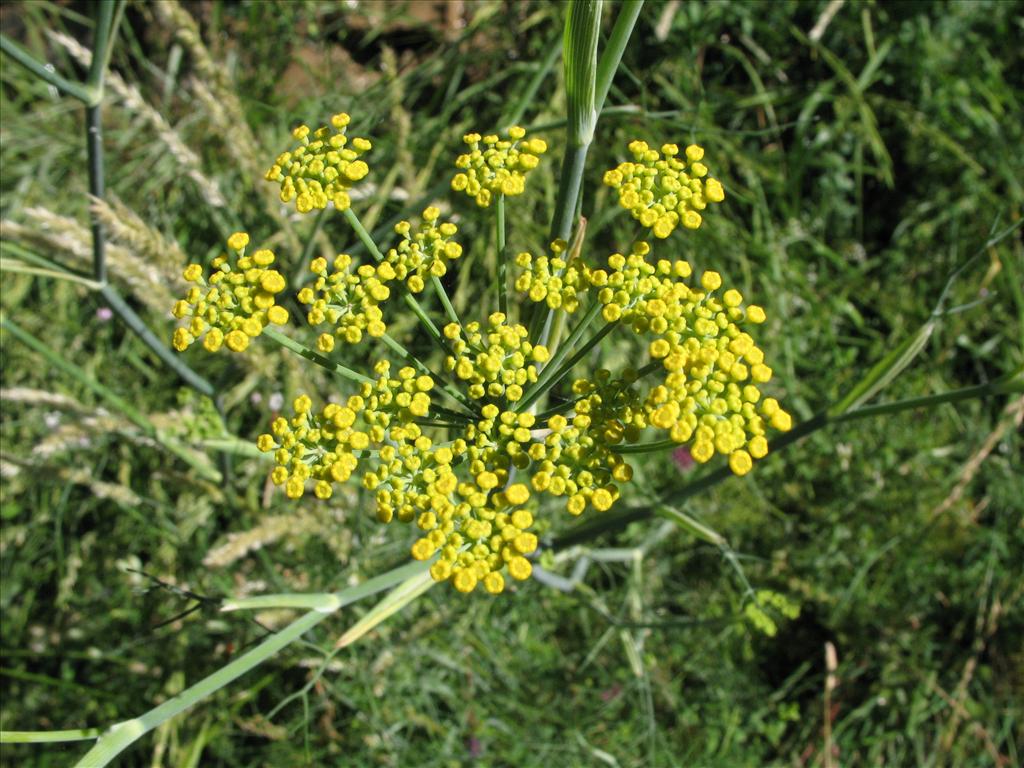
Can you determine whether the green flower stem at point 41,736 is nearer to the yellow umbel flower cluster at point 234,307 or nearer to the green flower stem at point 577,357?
the yellow umbel flower cluster at point 234,307

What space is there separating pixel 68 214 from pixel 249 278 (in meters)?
2.44

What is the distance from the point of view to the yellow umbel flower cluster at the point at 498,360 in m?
1.26

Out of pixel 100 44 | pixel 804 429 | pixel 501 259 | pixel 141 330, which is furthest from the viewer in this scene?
pixel 141 330

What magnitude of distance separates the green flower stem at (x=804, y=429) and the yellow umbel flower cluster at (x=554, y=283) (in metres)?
0.24

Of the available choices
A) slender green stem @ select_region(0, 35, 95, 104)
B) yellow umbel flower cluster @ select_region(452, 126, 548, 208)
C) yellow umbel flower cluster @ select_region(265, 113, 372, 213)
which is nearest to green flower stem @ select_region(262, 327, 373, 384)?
yellow umbel flower cluster @ select_region(265, 113, 372, 213)

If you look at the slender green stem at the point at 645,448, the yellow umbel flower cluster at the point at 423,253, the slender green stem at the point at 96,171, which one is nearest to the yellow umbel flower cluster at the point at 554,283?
the yellow umbel flower cluster at the point at 423,253

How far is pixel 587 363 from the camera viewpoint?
3135 mm

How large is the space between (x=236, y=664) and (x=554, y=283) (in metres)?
0.81

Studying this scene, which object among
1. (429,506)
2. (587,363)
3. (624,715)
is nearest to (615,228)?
(587,363)

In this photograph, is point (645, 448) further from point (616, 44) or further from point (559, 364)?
point (616, 44)

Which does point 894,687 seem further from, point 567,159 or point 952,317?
point 567,159

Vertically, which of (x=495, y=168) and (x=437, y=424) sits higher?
(x=495, y=168)

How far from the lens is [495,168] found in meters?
1.38

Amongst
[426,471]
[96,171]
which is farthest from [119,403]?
[426,471]
